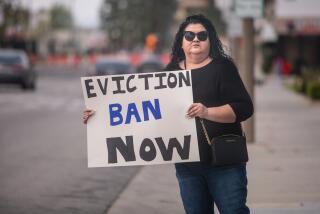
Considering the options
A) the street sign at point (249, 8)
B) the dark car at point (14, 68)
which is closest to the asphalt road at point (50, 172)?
the street sign at point (249, 8)

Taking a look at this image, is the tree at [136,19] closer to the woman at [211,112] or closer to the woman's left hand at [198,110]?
the woman at [211,112]

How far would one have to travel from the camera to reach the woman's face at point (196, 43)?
17.8 feet

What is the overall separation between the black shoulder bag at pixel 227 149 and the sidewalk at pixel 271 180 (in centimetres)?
314

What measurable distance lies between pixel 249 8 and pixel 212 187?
9.60 meters

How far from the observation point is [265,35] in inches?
2085

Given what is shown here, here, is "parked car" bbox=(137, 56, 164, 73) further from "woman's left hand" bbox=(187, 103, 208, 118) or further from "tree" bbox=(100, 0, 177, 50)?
"tree" bbox=(100, 0, 177, 50)

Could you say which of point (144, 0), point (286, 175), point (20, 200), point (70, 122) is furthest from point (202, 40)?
point (144, 0)

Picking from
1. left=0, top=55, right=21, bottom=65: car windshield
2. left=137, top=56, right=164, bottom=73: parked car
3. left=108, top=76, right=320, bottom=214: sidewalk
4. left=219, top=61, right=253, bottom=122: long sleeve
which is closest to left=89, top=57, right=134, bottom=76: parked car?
left=0, top=55, right=21, bottom=65: car windshield

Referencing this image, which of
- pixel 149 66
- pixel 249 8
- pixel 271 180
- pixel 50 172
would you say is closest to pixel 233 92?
pixel 271 180

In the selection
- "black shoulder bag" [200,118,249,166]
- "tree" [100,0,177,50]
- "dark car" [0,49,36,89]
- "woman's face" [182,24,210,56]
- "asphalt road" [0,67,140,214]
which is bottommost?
"tree" [100,0,177,50]

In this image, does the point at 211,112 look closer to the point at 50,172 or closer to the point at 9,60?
the point at 50,172

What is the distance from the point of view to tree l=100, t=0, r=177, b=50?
120125 mm

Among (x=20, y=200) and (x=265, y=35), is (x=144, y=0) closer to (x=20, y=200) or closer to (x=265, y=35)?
(x=265, y=35)

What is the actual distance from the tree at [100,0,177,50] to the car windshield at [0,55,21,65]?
275 ft
